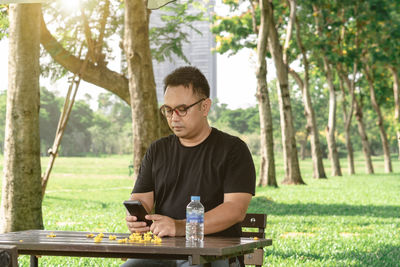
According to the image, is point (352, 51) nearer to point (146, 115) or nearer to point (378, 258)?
point (146, 115)

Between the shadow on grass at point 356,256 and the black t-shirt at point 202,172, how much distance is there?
4163 mm

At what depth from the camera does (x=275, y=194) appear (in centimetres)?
2192

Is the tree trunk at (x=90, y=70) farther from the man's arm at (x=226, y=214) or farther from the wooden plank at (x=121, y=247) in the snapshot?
the wooden plank at (x=121, y=247)

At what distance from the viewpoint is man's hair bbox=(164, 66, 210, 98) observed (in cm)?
416

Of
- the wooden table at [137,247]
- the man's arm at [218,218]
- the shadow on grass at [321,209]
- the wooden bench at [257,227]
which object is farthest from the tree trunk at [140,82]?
the wooden table at [137,247]

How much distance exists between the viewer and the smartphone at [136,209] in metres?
3.73

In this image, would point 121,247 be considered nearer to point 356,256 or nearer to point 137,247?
point 137,247

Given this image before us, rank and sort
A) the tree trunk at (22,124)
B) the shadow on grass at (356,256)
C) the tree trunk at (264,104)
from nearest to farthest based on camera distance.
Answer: the shadow on grass at (356,256), the tree trunk at (22,124), the tree trunk at (264,104)

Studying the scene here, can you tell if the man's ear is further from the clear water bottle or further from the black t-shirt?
the clear water bottle

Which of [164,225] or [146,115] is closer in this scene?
[164,225]

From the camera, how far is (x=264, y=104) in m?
24.7

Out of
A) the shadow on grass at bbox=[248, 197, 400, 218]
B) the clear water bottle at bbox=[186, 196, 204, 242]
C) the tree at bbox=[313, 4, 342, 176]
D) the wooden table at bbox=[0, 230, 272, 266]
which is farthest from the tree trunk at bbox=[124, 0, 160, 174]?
the tree at bbox=[313, 4, 342, 176]

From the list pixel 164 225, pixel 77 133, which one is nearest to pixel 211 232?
pixel 164 225

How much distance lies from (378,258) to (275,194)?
1354cm
